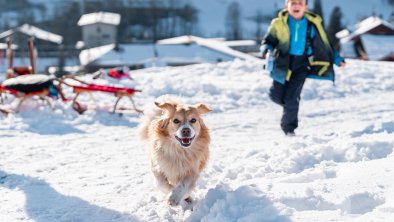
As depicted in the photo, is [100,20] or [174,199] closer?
[174,199]

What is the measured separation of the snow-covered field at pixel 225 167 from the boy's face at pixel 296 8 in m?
1.59

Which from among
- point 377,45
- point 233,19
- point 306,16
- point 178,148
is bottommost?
point 377,45

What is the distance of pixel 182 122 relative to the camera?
3783 mm

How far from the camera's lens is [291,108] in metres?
6.35

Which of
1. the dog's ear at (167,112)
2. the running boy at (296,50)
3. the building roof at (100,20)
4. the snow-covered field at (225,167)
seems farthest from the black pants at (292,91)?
the building roof at (100,20)

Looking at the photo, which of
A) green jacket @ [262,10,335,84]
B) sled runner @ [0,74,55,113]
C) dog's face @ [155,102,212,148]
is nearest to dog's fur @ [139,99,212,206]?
dog's face @ [155,102,212,148]

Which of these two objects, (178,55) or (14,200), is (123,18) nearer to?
(178,55)

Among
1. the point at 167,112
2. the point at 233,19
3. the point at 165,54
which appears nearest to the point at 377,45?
the point at 165,54

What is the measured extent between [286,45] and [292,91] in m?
0.64

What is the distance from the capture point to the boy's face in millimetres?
5973

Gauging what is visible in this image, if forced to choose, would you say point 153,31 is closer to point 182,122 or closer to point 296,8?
point 296,8

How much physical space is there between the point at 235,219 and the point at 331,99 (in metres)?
7.49

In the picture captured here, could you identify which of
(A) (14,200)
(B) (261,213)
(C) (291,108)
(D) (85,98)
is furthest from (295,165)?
(D) (85,98)

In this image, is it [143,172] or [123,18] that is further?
[123,18]
